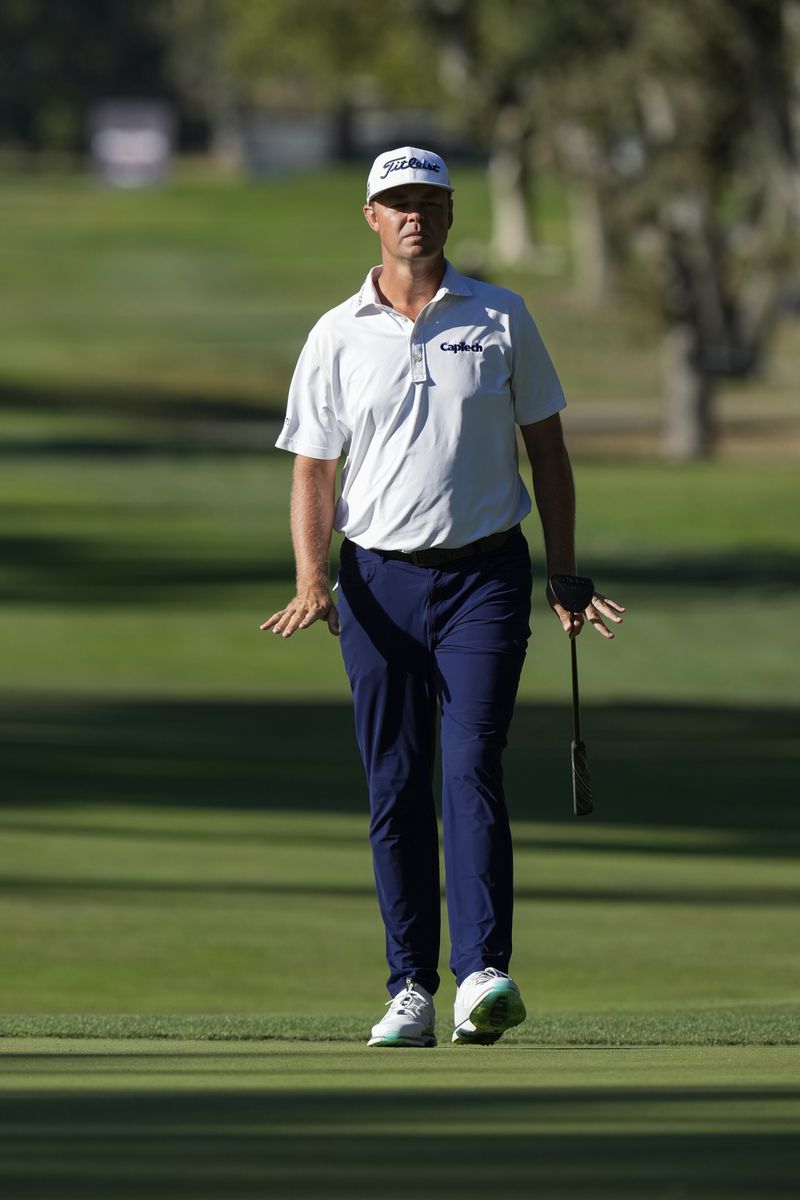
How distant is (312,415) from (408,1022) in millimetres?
1514

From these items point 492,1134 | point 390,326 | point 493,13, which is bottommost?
point 492,1134

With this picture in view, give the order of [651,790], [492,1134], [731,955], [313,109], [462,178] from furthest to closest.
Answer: [313,109] → [462,178] → [651,790] → [731,955] → [492,1134]

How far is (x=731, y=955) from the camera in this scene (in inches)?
404

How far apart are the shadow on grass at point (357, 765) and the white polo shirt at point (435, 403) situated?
606 cm

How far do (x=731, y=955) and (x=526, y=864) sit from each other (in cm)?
250

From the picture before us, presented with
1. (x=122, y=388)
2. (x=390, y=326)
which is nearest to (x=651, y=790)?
(x=390, y=326)

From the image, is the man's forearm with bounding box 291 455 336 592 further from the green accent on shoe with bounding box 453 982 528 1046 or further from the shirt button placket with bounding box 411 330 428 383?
the green accent on shoe with bounding box 453 982 528 1046

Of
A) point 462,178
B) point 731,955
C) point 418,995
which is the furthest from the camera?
point 462,178

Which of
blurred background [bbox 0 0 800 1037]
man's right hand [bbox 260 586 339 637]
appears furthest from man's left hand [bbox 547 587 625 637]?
blurred background [bbox 0 0 800 1037]

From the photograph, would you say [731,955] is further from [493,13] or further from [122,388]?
[122,388]

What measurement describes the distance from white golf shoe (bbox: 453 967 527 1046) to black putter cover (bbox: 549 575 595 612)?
967mm

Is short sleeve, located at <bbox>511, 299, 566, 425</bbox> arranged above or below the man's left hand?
above

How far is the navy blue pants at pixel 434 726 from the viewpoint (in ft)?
23.7

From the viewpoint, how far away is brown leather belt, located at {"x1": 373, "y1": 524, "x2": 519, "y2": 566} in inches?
286
